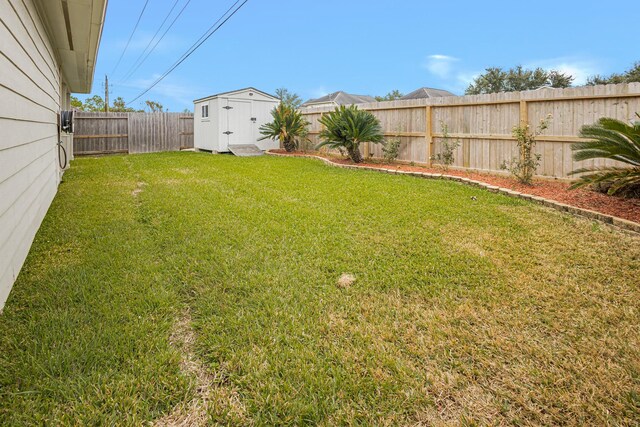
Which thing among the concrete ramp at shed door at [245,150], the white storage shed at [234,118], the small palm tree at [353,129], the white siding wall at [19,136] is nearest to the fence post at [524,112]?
the small palm tree at [353,129]

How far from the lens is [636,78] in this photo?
69.4 feet

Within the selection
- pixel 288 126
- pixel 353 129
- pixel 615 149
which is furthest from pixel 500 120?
pixel 288 126

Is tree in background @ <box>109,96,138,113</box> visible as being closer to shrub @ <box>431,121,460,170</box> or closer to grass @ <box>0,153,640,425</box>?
shrub @ <box>431,121,460,170</box>

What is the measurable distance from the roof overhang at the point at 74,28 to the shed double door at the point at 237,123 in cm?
508

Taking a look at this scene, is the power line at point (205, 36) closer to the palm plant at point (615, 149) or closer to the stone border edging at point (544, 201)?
the stone border edging at point (544, 201)

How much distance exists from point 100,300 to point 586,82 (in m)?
30.1

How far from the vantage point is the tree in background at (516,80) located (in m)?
26.3

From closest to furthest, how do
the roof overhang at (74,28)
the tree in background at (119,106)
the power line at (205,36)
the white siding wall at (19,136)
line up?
the white siding wall at (19,136)
the roof overhang at (74,28)
the power line at (205,36)
the tree in background at (119,106)

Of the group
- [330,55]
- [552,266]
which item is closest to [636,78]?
[330,55]

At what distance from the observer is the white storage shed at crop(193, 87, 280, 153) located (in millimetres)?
13375

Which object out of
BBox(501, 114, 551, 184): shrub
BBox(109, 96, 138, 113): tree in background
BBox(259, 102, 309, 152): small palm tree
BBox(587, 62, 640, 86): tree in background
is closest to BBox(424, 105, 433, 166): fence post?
BBox(501, 114, 551, 184): shrub

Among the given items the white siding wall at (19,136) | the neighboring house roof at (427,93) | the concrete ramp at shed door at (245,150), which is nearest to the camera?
the white siding wall at (19,136)

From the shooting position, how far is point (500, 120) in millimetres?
6793

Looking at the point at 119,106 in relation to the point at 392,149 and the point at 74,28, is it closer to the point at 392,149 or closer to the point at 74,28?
the point at 74,28
